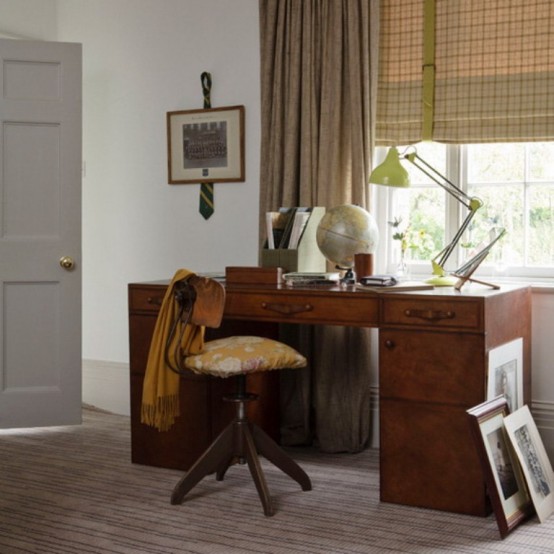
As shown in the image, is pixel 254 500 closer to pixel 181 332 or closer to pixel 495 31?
pixel 181 332

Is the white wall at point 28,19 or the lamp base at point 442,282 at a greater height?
the white wall at point 28,19

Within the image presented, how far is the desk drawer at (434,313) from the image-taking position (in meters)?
3.28

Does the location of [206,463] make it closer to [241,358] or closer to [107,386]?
[241,358]

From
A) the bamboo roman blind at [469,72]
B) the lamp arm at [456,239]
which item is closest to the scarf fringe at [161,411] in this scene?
the lamp arm at [456,239]

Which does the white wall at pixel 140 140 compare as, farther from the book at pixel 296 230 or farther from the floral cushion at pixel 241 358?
the floral cushion at pixel 241 358

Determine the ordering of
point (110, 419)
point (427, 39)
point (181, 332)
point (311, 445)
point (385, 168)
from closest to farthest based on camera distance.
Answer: point (181, 332)
point (385, 168)
point (427, 39)
point (311, 445)
point (110, 419)

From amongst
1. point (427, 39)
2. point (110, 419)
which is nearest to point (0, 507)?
point (110, 419)

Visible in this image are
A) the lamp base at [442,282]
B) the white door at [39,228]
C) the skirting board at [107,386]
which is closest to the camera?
the lamp base at [442,282]

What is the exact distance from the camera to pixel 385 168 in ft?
12.5

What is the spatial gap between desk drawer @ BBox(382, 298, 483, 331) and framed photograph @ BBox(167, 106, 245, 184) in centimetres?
158

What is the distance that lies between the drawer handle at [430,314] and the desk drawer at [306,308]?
151 mm

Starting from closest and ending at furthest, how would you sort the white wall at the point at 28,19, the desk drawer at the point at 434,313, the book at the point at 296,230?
the desk drawer at the point at 434,313
the book at the point at 296,230
the white wall at the point at 28,19

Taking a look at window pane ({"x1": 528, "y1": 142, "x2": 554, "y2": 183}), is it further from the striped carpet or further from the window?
the striped carpet

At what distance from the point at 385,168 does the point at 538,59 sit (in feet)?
2.79
